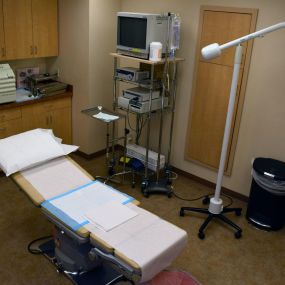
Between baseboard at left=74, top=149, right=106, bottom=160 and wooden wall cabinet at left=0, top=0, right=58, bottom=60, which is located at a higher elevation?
wooden wall cabinet at left=0, top=0, right=58, bottom=60

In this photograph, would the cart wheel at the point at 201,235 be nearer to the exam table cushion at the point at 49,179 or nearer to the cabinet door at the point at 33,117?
the exam table cushion at the point at 49,179

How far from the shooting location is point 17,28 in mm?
3637

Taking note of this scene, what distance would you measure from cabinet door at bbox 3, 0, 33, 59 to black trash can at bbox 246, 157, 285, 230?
8.56 ft

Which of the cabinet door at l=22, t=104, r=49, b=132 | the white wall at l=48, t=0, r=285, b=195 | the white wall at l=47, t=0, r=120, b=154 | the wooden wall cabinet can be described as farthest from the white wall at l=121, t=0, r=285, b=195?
the cabinet door at l=22, t=104, r=49, b=132

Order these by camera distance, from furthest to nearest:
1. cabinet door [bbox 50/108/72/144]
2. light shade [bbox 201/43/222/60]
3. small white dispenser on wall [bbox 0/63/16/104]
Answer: cabinet door [bbox 50/108/72/144] < small white dispenser on wall [bbox 0/63/16/104] < light shade [bbox 201/43/222/60]

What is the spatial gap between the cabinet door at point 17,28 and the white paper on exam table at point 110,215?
7.42ft

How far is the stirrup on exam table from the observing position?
185 centimetres

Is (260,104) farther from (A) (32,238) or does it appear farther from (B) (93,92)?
(A) (32,238)

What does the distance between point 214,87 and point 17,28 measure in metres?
2.08

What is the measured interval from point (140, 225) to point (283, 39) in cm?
198

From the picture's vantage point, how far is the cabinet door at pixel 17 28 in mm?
3535

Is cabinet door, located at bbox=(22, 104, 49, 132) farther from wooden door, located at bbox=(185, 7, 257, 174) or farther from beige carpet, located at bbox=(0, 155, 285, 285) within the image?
wooden door, located at bbox=(185, 7, 257, 174)

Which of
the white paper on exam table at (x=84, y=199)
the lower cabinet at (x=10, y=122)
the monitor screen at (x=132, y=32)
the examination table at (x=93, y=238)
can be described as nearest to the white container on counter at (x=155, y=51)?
the monitor screen at (x=132, y=32)

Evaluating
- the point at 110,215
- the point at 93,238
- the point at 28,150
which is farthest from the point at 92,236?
the point at 28,150
